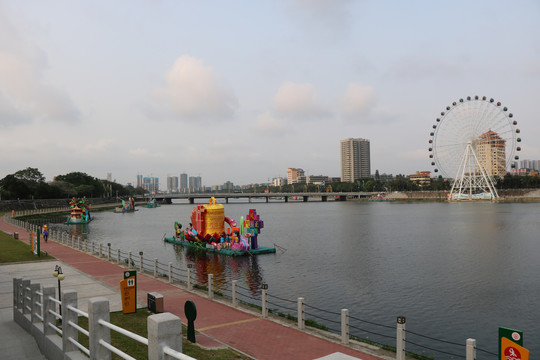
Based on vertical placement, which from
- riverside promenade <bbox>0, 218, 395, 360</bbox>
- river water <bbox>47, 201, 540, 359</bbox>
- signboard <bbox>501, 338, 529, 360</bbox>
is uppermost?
signboard <bbox>501, 338, 529, 360</bbox>

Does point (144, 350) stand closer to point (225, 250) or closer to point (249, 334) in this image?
point (249, 334)

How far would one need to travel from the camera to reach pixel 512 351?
28.9 feet

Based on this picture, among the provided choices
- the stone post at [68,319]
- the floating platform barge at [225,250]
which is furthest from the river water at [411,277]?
the stone post at [68,319]

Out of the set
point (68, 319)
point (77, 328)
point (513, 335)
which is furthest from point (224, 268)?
point (513, 335)

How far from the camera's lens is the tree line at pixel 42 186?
407 ft

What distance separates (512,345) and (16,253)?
121 feet

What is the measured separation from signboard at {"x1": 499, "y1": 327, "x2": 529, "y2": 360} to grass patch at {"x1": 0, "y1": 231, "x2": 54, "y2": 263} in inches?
1294

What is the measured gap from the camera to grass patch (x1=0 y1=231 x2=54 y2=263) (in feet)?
106

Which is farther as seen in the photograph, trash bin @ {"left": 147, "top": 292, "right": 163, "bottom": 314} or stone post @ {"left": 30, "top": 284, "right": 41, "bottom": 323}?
trash bin @ {"left": 147, "top": 292, "right": 163, "bottom": 314}

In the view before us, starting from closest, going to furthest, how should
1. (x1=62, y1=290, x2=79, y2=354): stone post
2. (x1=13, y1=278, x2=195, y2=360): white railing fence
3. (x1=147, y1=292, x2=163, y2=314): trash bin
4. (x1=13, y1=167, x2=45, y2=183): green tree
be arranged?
(x1=13, y1=278, x2=195, y2=360): white railing fence → (x1=62, y1=290, x2=79, y2=354): stone post → (x1=147, y1=292, x2=163, y2=314): trash bin → (x1=13, y1=167, x2=45, y2=183): green tree

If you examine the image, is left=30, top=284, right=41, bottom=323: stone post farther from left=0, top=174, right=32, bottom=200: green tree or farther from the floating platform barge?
Answer: left=0, top=174, right=32, bottom=200: green tree

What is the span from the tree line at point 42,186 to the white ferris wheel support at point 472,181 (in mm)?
131643

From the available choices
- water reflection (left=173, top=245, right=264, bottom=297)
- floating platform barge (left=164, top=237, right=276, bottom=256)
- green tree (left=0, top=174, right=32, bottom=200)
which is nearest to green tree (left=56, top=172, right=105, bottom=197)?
green tree (left=0, top=174, right=32, bottom=200)

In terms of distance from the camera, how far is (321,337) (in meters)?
15.1
